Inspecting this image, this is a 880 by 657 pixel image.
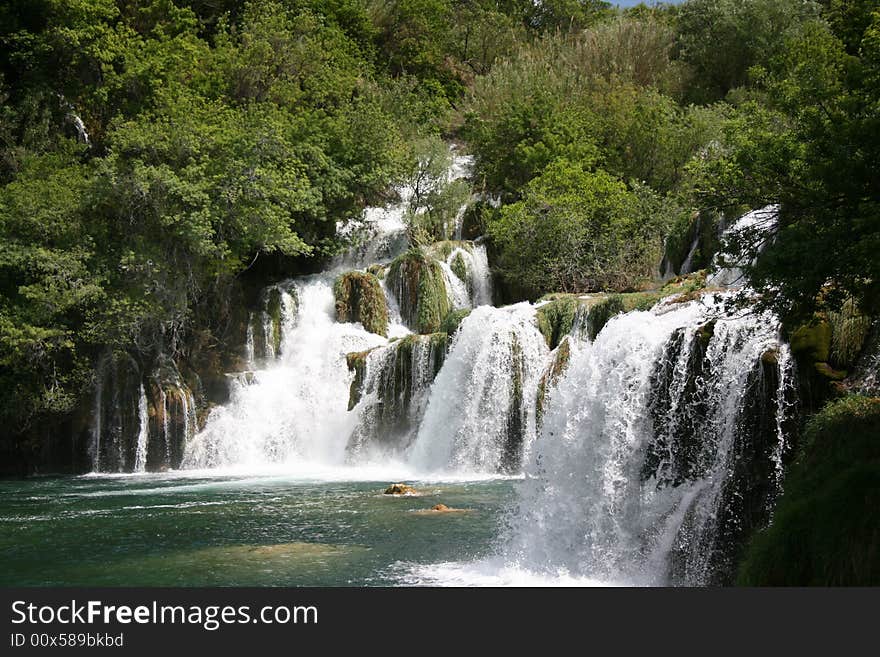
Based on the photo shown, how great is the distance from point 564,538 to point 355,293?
1766cm

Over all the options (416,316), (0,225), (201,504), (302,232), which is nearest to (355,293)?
(416,316)

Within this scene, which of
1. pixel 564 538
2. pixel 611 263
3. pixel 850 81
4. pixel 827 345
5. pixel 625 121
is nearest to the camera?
pixel 850 81

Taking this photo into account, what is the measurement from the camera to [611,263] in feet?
86.1

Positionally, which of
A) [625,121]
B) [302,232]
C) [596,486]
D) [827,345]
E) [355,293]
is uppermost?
[625,121]

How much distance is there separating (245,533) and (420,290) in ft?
48.2

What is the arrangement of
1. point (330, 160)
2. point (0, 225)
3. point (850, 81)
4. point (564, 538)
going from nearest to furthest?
1. point (850, 81)
2. point (564, 538)
3. point (0, 225)
4. point (330, 160)

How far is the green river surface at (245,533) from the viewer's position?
11234 millimetres

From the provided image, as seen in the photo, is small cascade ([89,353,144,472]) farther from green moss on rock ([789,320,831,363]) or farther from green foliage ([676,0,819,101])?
green foliage ([676,0,819,101])

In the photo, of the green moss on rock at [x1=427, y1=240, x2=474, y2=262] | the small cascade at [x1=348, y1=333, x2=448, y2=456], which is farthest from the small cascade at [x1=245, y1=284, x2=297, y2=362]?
the green moss on rock at [x1=427, y1=240, x2=474, y2=262]

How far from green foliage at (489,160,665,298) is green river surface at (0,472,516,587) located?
30.5 ft

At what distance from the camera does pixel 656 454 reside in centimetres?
1122

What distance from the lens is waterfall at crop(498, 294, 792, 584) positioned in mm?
9906

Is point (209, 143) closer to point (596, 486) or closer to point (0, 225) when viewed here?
point (0, 225)

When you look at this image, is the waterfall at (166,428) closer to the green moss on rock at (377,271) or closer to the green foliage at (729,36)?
the green moss on rock at (377,271)
